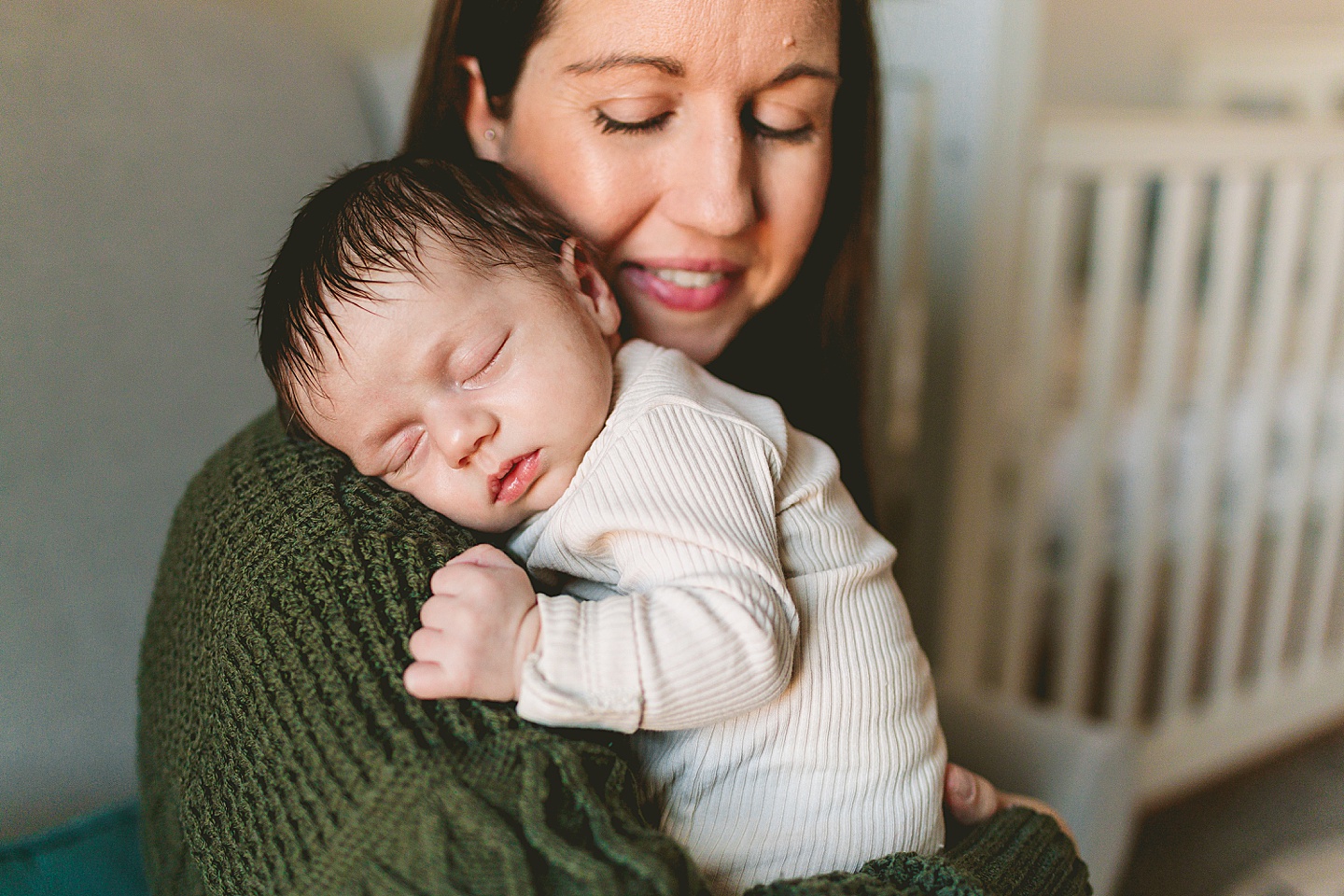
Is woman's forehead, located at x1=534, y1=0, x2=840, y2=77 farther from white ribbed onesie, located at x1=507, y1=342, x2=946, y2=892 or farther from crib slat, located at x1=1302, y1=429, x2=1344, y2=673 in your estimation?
crib slat, located at x1=1302, y1=429, x2=1344, y2=673

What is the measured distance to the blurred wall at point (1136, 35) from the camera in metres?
2.95

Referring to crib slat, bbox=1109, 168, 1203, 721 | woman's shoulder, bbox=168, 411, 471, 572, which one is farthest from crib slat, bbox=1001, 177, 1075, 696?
woman's shoulder, bbox=168, 411, 471, 572

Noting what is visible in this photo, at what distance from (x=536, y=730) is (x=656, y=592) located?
10 cm

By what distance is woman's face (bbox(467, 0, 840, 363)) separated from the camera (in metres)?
0.75

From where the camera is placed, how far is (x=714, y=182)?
788 mm

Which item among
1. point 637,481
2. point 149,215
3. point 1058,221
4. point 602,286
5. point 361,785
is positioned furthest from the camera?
point 1058,221

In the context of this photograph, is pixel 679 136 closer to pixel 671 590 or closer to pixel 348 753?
pixel 671 590

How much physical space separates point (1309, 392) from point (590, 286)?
1836 millimetres

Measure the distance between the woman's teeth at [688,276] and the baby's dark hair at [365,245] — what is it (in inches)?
6.5

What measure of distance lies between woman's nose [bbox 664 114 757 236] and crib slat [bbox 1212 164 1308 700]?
1508 millimetres

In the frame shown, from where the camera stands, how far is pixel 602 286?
29.8 inches

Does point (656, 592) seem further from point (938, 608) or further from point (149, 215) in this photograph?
point (938, 608)

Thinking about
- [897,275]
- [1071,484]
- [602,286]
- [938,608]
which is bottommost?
[938,608]

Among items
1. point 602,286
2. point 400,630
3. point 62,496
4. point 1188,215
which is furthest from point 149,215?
point 1188,215
